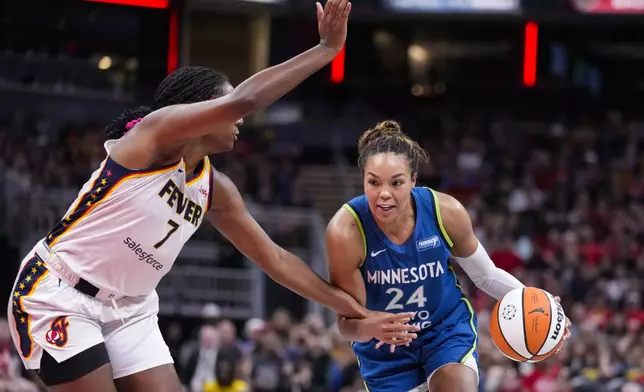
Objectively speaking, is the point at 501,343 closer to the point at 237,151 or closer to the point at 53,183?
the point at 53,183

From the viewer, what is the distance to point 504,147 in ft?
64.6


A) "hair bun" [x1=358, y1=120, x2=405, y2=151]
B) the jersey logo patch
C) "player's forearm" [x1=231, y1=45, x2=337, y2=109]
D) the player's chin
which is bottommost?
the jersey logo patch

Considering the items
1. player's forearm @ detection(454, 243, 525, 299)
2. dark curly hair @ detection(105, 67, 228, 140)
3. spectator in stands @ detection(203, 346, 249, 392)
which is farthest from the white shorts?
spectator in stands @ detection(203, 346, 249, 392)

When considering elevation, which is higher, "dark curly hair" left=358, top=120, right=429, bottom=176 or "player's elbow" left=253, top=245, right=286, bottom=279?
Result: "dark curly hair" left=358, top=120, right=429, bottom=176

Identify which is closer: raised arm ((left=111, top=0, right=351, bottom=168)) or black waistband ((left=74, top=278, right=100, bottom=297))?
raised arm ((left=111, top=0, right=351, bottom=168))

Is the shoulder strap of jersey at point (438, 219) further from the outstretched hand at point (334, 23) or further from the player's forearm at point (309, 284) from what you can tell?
the outstretched hand at point (334, 23)

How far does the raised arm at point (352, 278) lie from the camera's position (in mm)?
5016

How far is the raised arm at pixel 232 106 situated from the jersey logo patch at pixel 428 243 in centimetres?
144

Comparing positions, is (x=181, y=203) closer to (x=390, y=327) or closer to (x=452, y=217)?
(x=390, y=327)

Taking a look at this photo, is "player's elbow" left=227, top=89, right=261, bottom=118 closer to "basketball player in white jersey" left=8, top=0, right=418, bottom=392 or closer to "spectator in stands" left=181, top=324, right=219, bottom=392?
"basketball player in white jersey" left=8, top=0, right=418, bottom=392

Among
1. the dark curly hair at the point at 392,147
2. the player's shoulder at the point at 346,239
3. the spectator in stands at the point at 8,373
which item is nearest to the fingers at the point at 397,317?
the player's shoulder at the point at 346,239

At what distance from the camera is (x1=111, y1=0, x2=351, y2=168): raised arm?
3881mm

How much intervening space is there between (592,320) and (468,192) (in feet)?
18.9

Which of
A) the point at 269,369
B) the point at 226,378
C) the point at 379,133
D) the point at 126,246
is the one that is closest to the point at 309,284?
the point at 379,133
